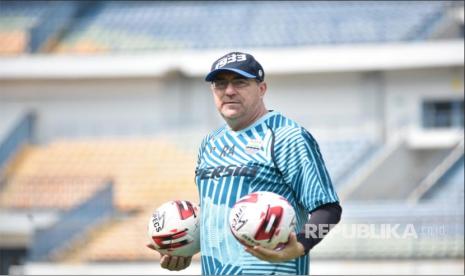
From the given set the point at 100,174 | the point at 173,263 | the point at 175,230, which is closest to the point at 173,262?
the point at 173,263

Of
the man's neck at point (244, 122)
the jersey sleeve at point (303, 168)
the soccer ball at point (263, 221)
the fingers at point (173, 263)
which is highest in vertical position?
the man's neck at point (244, 122)

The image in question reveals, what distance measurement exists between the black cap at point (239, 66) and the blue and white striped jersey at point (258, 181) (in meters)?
0.19

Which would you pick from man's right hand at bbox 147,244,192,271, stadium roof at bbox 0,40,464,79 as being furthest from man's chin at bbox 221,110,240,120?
stadium roof at bbox 0,40,464,79

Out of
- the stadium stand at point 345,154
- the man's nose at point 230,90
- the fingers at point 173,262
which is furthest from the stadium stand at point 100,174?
the man's nose at point 230,90

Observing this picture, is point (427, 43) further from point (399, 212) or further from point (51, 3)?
point (51, 3)

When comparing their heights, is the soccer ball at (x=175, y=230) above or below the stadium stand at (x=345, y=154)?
below

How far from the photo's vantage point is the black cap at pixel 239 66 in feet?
12.4

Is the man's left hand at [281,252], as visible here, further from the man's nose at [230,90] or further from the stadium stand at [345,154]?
the stadium stand at [345,154]

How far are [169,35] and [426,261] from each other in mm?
7142

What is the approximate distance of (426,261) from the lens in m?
10.3

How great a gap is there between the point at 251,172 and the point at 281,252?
0.36m

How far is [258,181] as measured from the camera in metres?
3.78

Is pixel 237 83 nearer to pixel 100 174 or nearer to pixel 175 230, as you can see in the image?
pixel 175 230

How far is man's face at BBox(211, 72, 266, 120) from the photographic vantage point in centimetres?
380
